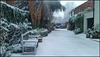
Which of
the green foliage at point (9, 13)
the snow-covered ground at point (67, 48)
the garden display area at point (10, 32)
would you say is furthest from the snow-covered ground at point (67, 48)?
the green foliage at point (9, 13)

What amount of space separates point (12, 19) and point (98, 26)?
23.3 ft

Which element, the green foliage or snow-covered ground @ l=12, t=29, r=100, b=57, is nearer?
snow-covered ground @ l=12, t=29, r=100, b=57

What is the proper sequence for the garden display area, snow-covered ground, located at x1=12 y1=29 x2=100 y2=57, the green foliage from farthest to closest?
the green foliage
snow-covered ground, located at x1=12 y1=29 x2=100 y2=57
the garden display area

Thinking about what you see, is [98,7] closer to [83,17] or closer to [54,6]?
[83,17]

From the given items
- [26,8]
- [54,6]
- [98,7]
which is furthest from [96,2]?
[54,6]

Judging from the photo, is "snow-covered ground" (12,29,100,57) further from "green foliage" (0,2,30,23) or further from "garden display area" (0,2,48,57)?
"green foliage" (0,2,30,23)

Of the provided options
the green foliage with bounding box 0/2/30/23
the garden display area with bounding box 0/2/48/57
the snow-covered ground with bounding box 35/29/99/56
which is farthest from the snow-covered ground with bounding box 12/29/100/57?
the green foliage with bounding box 0/2/30/23

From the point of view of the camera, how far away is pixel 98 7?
10977 millimetres

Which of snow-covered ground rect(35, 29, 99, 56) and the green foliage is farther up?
the green foliage

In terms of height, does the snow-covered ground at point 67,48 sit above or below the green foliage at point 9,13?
below

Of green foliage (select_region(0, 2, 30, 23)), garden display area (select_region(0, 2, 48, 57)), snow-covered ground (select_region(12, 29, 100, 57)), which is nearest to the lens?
garden display area (select_region(0, 2, 48, 57))

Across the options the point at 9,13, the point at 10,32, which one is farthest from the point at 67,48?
the point at 9,13

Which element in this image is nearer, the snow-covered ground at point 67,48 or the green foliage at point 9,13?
the snow-covered ground at point 67,48

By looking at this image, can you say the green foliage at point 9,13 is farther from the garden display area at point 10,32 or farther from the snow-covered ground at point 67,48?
the snow-covered ground at point 67,48
